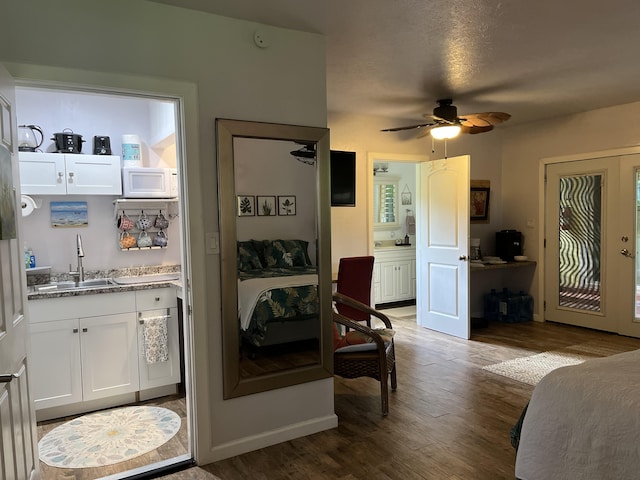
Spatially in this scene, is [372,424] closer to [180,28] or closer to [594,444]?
[594,444]

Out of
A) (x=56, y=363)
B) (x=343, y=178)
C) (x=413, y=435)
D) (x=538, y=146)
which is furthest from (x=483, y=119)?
(x=56, y=363)

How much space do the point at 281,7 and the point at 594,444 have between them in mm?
2471

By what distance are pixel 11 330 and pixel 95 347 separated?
5.22ft

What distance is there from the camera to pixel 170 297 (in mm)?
3500

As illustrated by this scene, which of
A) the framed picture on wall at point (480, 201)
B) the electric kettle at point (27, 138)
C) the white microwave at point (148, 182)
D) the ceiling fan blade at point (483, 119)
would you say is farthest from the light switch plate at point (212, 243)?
the framed picture on wall at point (480, 201)

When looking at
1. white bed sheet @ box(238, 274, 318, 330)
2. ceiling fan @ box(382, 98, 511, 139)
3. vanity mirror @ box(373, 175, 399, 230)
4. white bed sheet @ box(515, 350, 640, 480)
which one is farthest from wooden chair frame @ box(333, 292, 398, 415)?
vanity mirror @ box(373, 175, 399, 230)

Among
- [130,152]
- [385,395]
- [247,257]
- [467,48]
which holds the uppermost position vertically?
[467,48]

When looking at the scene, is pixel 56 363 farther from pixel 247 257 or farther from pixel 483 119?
pixel 483 119

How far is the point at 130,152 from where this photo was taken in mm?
3828

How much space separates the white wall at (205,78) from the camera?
6.91 ft

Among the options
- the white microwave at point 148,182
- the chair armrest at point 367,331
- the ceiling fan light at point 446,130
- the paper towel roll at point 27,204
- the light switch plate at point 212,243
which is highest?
the ceiling fan light at point 446,130

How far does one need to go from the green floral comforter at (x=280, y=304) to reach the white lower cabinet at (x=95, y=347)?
1.08 metres

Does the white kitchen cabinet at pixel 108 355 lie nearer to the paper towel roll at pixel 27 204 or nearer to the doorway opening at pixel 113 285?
the doorway opening at pixel 113 285

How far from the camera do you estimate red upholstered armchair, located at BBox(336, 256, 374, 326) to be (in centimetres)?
427
